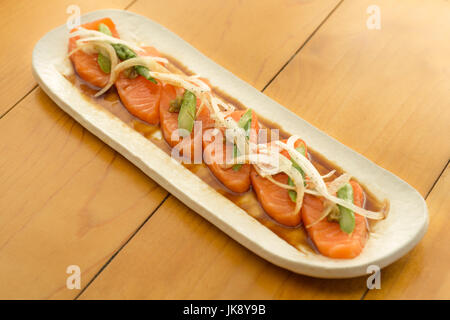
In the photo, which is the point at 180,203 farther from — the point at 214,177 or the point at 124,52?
the point at 124,52

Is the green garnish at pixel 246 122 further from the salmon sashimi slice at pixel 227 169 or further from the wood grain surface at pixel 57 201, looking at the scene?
the wood grain surface at pixel 57 201

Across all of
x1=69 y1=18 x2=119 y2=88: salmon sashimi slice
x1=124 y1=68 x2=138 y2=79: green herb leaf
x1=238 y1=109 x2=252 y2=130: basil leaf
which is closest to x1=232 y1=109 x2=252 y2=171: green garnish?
x1=238 y1=109 x2=252 y2=130: basil leaf

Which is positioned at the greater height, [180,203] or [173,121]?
[173,121]

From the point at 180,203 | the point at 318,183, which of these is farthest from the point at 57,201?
the point at 318,183

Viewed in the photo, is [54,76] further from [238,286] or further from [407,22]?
[407,22]

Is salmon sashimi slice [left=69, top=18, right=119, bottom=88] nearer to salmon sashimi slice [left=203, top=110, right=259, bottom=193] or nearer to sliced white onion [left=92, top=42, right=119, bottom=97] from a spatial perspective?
sliced white onion [left=92, top=42, right=119, bottom=97]

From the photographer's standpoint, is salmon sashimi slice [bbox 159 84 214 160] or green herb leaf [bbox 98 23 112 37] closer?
salmon sashimi slice [bbox 159 84 214 160]
